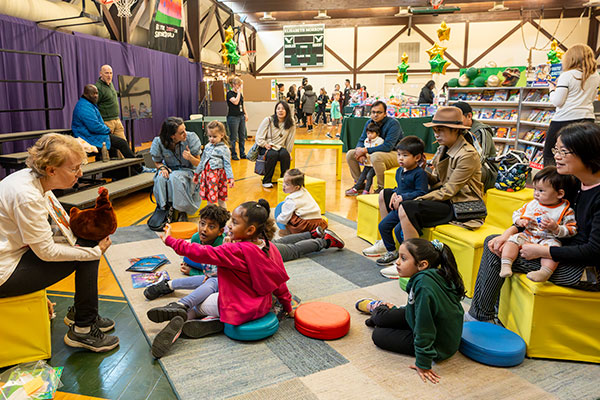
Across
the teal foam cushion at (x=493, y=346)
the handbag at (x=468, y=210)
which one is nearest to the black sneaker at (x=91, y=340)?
the teal foam cushion at (x=493, y=346)

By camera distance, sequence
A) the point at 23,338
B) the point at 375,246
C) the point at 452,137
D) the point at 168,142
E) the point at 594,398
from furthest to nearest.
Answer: the point at 168,142, the point at 375,246, the point at 452,137, the point at 23,338, the point at 594,398

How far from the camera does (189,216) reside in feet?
16.0

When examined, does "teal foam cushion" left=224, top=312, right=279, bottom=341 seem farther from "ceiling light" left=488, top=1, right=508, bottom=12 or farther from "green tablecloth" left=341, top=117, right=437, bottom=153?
"ceiling light" left=488, top=1, right=508, bottom=12

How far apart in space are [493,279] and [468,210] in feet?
2.68

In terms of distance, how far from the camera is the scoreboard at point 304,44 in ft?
55.1

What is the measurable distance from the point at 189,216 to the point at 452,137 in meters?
2.94

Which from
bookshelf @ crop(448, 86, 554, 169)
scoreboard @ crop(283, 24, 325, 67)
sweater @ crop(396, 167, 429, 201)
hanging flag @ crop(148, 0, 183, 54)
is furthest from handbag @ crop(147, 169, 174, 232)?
scoreboard @ crop(283, 24, 325, 67)

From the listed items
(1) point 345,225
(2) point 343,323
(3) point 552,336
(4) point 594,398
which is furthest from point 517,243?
(1) point 345,225

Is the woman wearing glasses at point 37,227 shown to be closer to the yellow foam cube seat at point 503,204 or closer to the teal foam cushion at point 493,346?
the teal foam cushion at point 493,346

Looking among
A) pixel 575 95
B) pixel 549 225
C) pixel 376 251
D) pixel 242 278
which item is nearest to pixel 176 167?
pixel 376 251

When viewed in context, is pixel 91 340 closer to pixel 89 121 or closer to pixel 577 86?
pixel 89 121

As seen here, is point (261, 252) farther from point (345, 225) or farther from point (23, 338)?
point (345, 225)

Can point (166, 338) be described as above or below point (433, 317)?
below

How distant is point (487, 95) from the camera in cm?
Answer: 809
